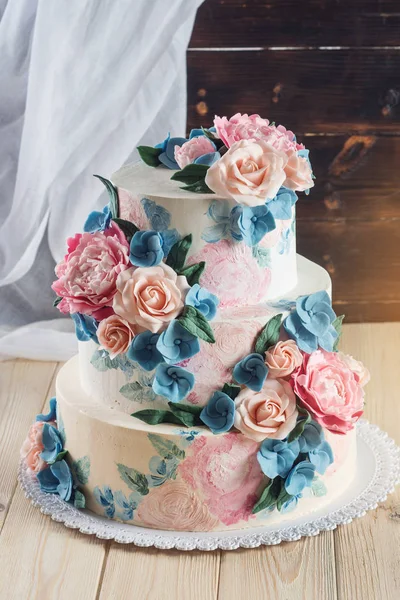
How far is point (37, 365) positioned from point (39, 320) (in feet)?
0.70

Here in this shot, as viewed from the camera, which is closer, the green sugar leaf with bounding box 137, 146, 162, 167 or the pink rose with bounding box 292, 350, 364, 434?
the pink rose with bounding box 292, 350, 364, 434

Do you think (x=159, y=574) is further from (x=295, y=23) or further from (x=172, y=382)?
(x=295, y=23)

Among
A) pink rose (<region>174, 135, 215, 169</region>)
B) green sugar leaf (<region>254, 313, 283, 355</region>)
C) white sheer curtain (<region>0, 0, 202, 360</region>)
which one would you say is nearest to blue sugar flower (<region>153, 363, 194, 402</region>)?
green sugar leaf (<region>254, 313, 283, 355</region>)

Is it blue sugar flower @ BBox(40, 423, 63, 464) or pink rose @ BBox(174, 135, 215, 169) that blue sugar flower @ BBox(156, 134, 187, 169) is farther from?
blue sugar flower @ BBox(40, 423, 63, 464)

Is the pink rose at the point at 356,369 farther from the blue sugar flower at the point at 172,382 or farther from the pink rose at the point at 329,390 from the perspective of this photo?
the blue sugar flower at the point at 172,382

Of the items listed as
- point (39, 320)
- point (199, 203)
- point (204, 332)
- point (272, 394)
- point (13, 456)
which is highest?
point (199, 203)

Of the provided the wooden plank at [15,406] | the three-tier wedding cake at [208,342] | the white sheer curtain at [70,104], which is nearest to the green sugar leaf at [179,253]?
the three-tier wedding cake at [208,342]

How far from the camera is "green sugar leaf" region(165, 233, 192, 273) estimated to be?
62.0 inches

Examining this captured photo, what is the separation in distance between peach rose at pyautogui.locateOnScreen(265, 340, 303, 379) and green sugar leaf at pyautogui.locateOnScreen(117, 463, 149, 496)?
0.28 meters

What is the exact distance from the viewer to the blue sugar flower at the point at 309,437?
1642 mm

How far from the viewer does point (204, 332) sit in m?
1.56

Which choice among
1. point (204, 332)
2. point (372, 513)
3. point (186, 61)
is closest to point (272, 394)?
point (204, 332)

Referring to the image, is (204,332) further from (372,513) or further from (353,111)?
(353,111)

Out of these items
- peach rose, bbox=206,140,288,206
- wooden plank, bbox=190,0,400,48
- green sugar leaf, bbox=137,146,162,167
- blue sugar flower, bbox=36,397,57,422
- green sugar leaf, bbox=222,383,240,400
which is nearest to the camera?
peach rose, bbox=206,140,288,206
